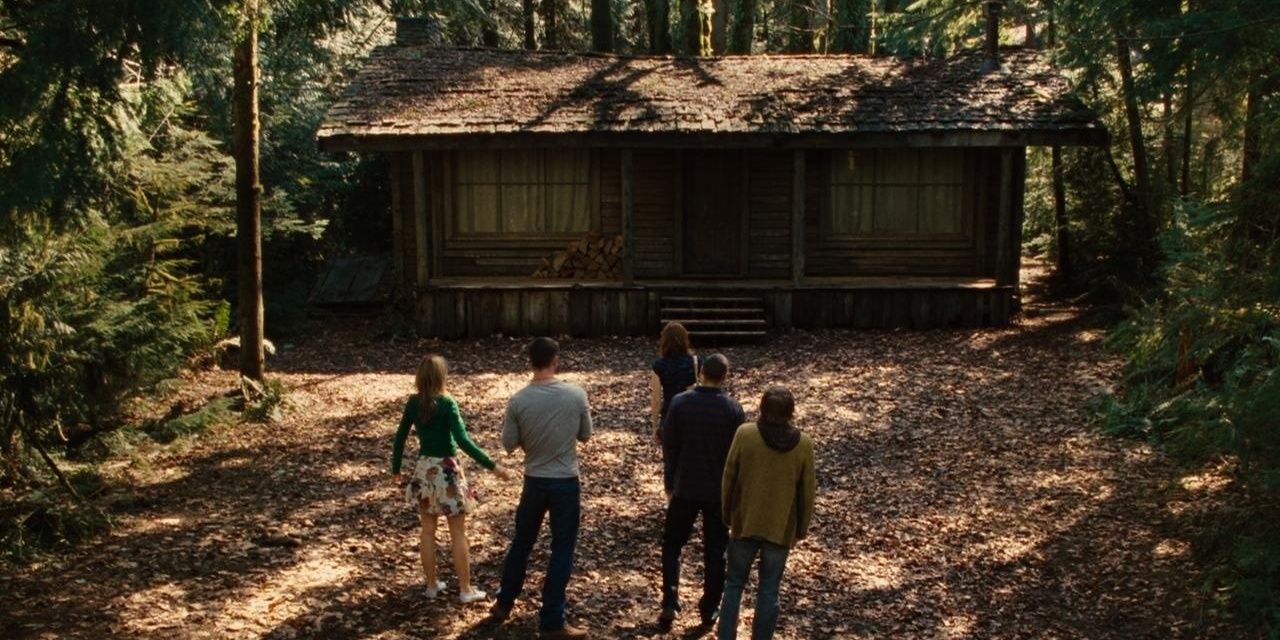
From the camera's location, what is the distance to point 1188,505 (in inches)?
368

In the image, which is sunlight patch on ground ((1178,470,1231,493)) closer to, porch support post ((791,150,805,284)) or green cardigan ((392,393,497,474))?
green cardigan ((392,393,497,474))

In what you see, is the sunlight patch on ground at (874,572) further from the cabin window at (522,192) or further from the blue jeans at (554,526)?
the cabin window at (522,192)

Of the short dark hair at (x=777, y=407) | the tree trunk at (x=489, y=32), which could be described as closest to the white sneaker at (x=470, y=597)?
the short dark hair at (x=777, y=407)

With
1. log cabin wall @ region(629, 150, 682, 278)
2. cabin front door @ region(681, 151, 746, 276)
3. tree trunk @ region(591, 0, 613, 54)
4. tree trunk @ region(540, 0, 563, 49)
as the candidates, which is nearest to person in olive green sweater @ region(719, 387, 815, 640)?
log cabin wall @ region(629, 150, 682, 278)

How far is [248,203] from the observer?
1252cm

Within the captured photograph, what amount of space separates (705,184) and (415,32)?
22.9 ft

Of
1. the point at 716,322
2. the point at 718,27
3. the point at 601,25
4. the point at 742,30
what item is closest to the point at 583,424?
the point at 716,322

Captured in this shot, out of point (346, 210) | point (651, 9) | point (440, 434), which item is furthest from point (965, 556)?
point (651, 9)

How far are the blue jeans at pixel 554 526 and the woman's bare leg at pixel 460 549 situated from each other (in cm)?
52

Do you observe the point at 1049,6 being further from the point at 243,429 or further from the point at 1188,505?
the point at 243,429

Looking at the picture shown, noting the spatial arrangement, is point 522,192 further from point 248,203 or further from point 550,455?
point 550,455

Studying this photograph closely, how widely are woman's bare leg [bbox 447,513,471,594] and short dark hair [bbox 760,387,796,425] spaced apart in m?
2.31

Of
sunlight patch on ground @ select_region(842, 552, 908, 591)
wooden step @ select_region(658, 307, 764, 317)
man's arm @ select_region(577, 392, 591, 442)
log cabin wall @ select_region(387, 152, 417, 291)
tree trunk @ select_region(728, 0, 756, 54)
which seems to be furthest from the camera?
tree trunk @ select_region(728, 0, 756, 54)

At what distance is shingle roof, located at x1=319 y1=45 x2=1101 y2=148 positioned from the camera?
56.5ft
